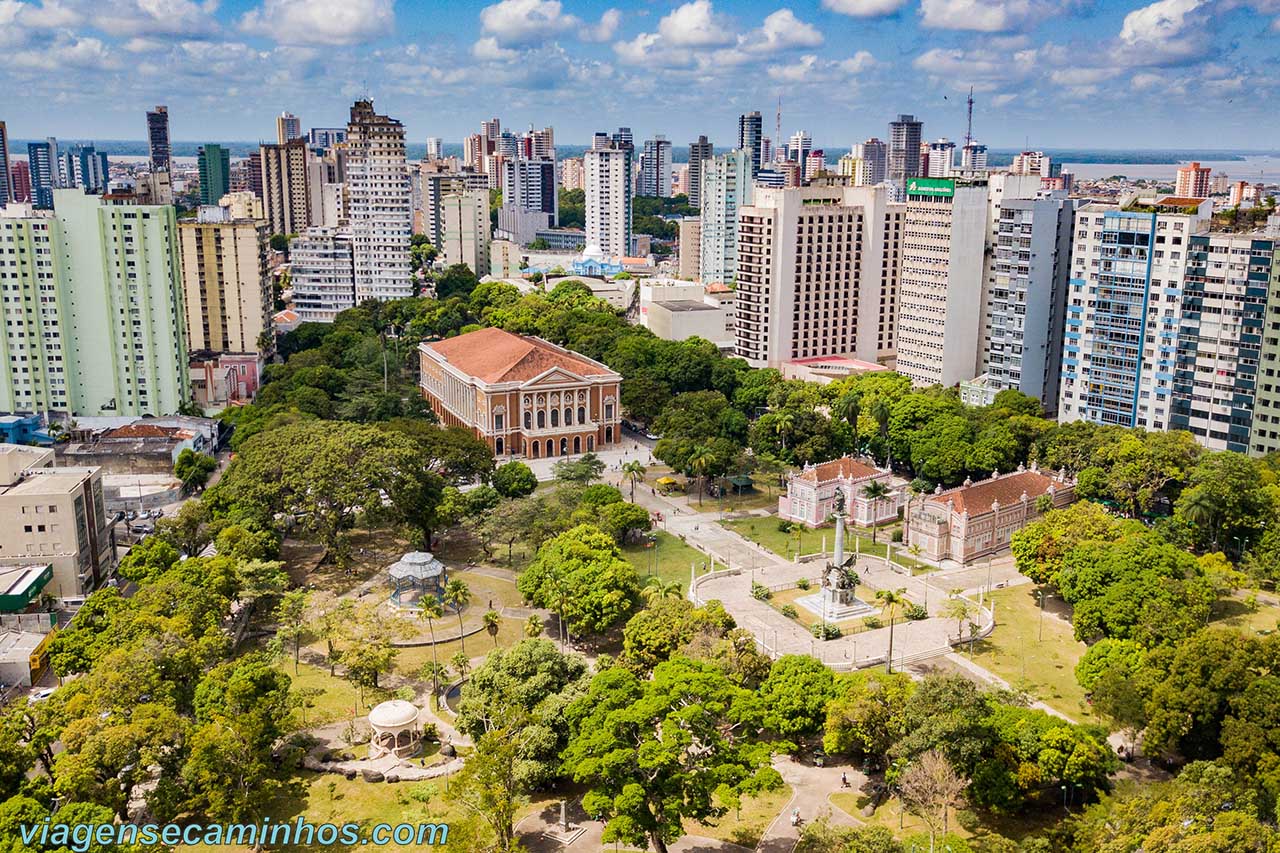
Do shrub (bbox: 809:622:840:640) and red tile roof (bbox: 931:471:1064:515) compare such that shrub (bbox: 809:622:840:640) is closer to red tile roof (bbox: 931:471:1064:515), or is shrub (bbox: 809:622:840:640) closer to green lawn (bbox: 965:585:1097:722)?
green lawn (bbox: 965:585:1097:722)

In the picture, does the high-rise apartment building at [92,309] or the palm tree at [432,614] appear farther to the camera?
the high-rise apartment building at [92,309]

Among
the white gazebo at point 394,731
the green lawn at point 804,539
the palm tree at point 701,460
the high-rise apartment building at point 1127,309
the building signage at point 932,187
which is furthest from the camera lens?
the building signage at point 932,187

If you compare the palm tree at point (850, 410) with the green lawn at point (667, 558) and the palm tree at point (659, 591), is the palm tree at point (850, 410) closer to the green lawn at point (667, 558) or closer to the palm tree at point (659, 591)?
the green lawn at point (667, 558)

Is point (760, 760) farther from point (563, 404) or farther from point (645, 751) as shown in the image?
point (563, 404)

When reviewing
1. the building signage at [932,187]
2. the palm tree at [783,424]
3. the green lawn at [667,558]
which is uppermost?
the building signage at [932,187]

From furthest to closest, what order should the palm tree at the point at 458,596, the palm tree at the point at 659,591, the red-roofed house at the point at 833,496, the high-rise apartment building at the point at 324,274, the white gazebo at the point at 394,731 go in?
1. the high-rise apartment building at the point at 324,274
2. the red-roofed house at the point at 833,496
3. the palm tree at the point at 458,596
4. the palm tree at the point at 659,591
5. the white gazebo at the point at 394,731

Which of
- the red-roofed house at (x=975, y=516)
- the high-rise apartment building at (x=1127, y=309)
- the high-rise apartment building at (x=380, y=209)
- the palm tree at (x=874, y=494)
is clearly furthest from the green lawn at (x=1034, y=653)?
the high-rise apartment building at (x=380, y=209)

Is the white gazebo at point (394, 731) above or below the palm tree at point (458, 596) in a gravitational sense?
below

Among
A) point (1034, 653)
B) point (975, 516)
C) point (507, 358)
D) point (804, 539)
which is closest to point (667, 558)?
point (804, 539)
